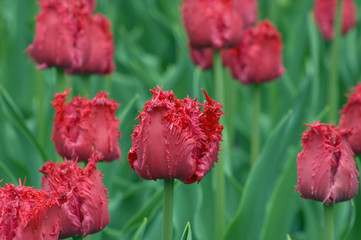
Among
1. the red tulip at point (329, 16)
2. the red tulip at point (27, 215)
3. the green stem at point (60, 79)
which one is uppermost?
the red tulip at point (329, 16)

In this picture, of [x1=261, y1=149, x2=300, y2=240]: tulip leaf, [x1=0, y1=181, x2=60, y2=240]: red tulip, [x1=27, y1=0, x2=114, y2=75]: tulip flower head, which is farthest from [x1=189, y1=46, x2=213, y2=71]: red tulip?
[x1=0, y1=181, x2=60, y2=240]: red tulip

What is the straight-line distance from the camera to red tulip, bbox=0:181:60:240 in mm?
933

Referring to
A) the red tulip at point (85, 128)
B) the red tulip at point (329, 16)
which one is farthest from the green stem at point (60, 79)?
the red tulip at point (329, 16)

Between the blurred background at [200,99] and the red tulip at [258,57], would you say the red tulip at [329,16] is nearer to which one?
the blurred background at [200,99]

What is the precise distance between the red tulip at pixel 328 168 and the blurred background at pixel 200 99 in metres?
0.36

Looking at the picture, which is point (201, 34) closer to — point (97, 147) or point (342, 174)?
point (97, 147)

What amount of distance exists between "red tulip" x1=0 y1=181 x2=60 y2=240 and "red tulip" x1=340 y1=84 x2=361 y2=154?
71 cm

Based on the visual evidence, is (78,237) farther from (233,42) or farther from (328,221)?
(233,42)

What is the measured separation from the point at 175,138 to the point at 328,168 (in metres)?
0.33

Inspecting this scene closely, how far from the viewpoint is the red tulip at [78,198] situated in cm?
107

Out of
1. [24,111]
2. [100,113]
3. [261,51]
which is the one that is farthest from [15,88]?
[100,113]

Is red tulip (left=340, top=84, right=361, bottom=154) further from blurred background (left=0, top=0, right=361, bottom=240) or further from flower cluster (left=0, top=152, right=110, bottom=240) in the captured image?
flower cluster (left=0, top=152, right=110, bottom=240)

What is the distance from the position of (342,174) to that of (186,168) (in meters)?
0.34

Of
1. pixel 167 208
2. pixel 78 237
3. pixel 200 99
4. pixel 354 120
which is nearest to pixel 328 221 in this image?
pixel 354 120
